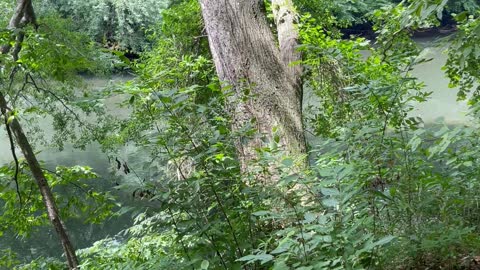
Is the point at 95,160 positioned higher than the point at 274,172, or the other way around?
the point at 274,172

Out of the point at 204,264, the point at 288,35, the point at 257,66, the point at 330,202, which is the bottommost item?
the point at 204,264

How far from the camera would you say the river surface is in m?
11.0

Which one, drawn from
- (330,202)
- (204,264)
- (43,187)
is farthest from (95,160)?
(330,202)

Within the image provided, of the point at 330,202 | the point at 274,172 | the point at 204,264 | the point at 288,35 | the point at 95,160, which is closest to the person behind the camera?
the point at 330,202

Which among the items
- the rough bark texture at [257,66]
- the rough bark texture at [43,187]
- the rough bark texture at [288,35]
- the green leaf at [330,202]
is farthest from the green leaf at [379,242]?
the rough bark texture at [288,35]

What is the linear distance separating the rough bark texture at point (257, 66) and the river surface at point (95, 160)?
9.65 ft

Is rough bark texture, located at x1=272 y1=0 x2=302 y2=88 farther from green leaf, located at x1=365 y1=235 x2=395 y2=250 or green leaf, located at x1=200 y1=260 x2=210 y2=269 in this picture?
green leaf, located at x1=365 y1=235 x2=395 y2=250

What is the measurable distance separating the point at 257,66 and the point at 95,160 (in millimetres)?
11992

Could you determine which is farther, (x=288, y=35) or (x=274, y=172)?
(x=288, y=35)

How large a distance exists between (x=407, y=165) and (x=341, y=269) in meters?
0.82

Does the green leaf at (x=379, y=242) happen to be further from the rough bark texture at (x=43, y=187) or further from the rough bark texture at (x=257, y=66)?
the rough bark texture at (x=43, y=187)

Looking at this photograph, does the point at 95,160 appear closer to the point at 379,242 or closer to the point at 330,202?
the point at 330,202

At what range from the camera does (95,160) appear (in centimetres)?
1541

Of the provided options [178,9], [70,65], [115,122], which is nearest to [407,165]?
[70,65]
